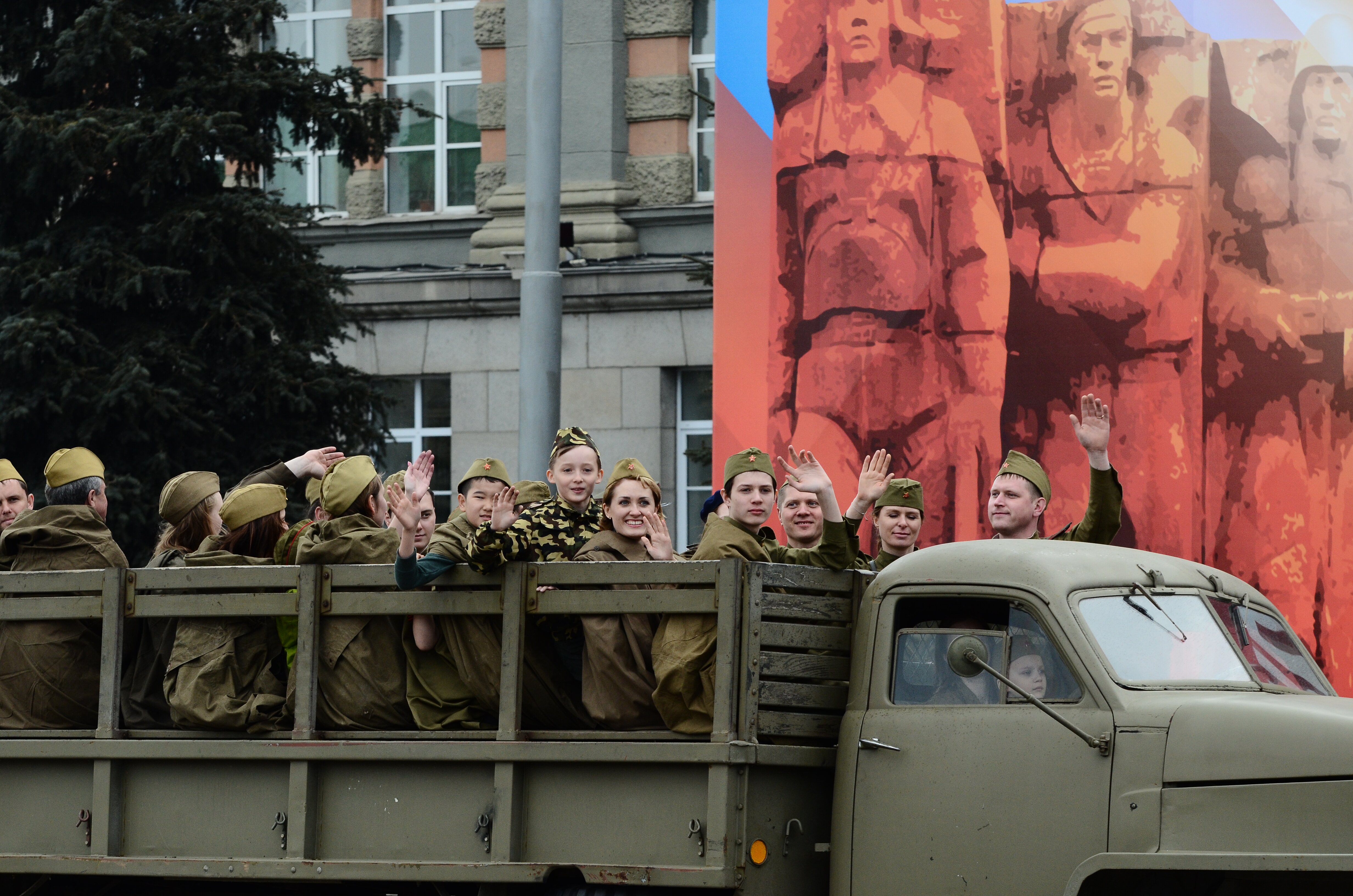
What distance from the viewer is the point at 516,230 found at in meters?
18.3

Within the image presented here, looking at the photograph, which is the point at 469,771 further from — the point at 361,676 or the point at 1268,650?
the point at 1268,650

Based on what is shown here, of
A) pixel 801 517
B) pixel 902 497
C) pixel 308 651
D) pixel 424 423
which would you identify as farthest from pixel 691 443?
pixel 308 651

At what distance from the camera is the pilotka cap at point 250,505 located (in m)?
8.07

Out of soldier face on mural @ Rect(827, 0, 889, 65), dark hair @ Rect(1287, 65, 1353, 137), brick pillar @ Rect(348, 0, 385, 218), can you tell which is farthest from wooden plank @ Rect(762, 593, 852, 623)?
brick pillar @ Rect(348, 0, 385, 218)

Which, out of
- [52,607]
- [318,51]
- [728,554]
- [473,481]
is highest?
[318,51]

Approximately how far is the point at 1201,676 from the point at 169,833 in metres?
3.89

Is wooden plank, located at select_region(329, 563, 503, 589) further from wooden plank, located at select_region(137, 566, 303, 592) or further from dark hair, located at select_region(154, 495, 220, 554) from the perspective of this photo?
dark hair, located at select_region(154, 495, 220, 554)

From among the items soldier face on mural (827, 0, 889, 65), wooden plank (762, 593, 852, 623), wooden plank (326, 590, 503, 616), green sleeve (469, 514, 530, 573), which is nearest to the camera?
wooden plank (762, 593, 852, 623)

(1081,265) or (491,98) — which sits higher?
(491,98)

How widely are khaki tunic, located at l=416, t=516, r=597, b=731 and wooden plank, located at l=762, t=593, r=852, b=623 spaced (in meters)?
0.85

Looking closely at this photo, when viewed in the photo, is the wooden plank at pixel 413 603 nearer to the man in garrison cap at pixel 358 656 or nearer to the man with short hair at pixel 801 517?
the man in garrison cap at pixel 358 656

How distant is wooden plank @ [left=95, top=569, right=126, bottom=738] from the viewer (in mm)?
7824

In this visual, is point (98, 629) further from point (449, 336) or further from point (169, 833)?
point (449, 336)

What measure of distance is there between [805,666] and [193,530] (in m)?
Answer: 2.84
